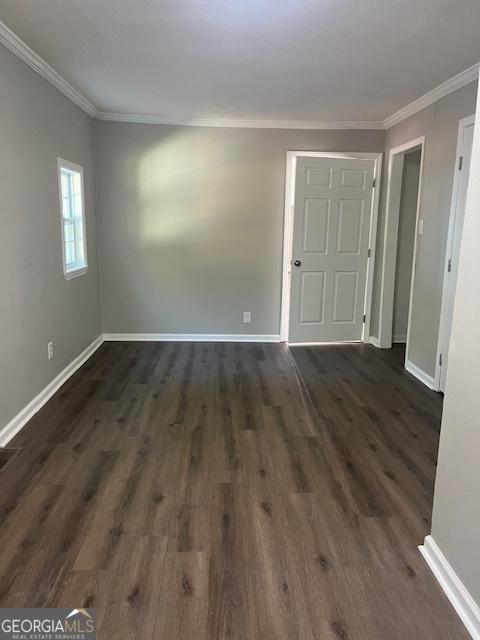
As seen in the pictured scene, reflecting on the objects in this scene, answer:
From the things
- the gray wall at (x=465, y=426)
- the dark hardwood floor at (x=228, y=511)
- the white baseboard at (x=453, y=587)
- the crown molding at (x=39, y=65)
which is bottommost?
the dark hardwood floor at (x=228, y=511)

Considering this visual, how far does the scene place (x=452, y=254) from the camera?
3623mm

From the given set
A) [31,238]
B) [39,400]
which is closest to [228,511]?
[39,400]

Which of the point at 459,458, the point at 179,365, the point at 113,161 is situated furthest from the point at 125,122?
the point at 459,458

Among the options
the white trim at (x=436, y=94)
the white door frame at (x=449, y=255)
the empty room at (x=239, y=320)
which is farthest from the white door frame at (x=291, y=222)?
the white door frame at (x=449, y=255)

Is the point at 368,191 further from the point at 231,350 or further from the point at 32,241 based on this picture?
the point at 32,241

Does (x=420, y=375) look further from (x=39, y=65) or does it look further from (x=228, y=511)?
(x=39, y=65)

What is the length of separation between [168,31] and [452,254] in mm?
2632

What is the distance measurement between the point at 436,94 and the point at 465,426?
3191 millimetres

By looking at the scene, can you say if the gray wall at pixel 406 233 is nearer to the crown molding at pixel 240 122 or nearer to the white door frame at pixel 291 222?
the white door frame at pixel 291 222

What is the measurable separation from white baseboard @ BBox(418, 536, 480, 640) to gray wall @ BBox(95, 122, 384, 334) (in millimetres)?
3634

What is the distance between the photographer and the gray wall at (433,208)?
3613 millimetres

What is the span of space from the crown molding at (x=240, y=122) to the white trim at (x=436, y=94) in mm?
340

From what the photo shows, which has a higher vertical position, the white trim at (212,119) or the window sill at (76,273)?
the white trim at (212,119)

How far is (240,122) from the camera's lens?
4.88 metres
